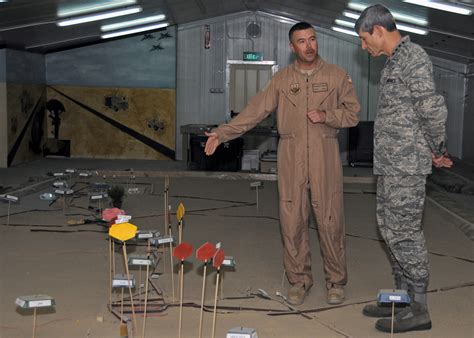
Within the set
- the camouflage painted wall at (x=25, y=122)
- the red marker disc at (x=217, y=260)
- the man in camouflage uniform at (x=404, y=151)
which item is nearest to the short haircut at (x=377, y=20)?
the man in camouflage uniform at (x=404, y=151)

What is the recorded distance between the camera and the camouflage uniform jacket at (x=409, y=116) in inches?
156

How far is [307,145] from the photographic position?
185 inches

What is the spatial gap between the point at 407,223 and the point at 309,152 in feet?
2.77

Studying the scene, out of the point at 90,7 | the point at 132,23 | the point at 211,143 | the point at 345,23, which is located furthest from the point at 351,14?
the point at 211,143

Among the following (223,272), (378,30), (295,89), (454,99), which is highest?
(378,30)

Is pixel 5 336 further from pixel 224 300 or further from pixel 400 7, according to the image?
pixel 400 7

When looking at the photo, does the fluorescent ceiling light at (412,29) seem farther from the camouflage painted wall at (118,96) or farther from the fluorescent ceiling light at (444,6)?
the camouflage painted wall at (118,96)

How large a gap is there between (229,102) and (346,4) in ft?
17.4

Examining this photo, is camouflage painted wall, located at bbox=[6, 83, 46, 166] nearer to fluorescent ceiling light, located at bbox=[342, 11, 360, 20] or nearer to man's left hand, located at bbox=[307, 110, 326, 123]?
fluorescent ceiling light, located at bbox=[342, 11, 360, 20]

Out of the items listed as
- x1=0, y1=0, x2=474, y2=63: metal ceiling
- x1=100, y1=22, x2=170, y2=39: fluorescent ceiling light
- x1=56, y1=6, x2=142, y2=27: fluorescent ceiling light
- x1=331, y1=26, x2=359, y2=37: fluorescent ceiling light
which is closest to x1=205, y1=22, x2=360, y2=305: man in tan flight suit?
x1=0, y1=0, x2=474, y2=63: metal ceiling

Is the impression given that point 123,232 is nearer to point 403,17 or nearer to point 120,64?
point 403,17

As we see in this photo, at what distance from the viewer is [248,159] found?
1341 centimetres

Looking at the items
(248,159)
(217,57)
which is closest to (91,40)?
(217,57)

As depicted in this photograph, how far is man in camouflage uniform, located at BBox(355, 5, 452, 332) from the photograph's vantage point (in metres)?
4.05
